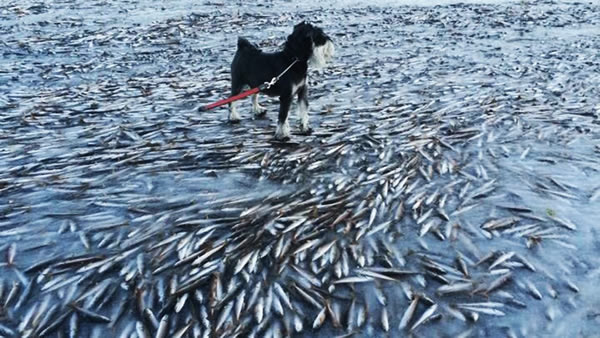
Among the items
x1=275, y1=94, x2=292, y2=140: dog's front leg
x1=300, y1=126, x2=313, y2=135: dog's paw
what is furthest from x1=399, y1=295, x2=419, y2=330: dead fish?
x1=300, y1=126, x2=313, y2=135: dog's paw

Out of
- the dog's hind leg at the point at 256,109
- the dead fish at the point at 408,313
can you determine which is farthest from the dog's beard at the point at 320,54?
the dead fish at the point at 408,313

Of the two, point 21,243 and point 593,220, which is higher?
point 593,220

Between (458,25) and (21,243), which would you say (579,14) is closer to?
(458,25)

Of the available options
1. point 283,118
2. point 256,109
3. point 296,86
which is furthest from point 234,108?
point 296,86

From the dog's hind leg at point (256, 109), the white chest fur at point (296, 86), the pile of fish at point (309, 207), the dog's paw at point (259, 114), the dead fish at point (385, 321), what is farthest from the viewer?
the dog's paw at point (259, 114)

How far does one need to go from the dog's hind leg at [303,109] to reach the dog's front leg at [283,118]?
387mm

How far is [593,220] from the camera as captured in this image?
16.7ft

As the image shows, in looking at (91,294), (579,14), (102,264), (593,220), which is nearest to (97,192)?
(102,264)

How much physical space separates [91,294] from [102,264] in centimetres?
41

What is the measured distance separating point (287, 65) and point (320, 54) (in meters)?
0.54

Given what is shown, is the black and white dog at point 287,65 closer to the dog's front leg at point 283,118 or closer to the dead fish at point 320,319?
the dog's front leg at point 283,118

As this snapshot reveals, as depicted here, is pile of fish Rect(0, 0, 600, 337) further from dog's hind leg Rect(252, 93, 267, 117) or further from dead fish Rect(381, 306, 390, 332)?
dog's hind leg Rect(252, 93, 267, 117)

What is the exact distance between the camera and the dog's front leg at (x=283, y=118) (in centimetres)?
689

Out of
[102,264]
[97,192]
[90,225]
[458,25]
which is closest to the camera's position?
[102,264]
